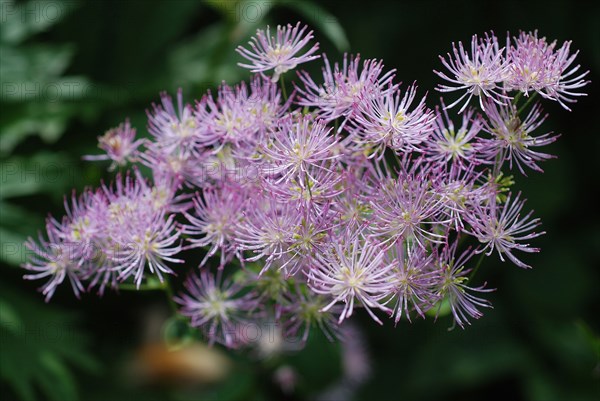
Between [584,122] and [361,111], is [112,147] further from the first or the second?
[584,122]

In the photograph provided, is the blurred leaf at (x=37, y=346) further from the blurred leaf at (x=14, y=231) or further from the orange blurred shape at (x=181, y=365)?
the orange blurred shape at (x=181, y=365)

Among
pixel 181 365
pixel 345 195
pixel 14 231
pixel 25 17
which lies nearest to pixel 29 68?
pixel 25 17

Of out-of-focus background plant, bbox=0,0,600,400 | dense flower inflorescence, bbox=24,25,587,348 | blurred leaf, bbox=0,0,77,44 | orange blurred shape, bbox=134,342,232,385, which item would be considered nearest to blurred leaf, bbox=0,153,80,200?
out-of-focus background plant, bbox=0,0,600,400

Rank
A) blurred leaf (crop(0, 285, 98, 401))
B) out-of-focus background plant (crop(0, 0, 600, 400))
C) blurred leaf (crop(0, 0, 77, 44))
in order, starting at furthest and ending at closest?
blurred leaf (crop(0, 0, 77, 44))
out-of-focus background plant (crop(0, 0, 600, 400))
blurred leaf (crop(0, 285, 98, 401))

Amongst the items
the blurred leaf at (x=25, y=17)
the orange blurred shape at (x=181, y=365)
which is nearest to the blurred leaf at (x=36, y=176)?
the blurred leaf at (x=25, y=17)

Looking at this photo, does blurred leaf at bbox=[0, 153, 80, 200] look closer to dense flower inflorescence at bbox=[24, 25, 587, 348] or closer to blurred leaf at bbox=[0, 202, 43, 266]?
blurred leaf at bbox=[0, 202, 43, 266]

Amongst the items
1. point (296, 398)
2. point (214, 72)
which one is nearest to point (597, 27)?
point (214, 72)
